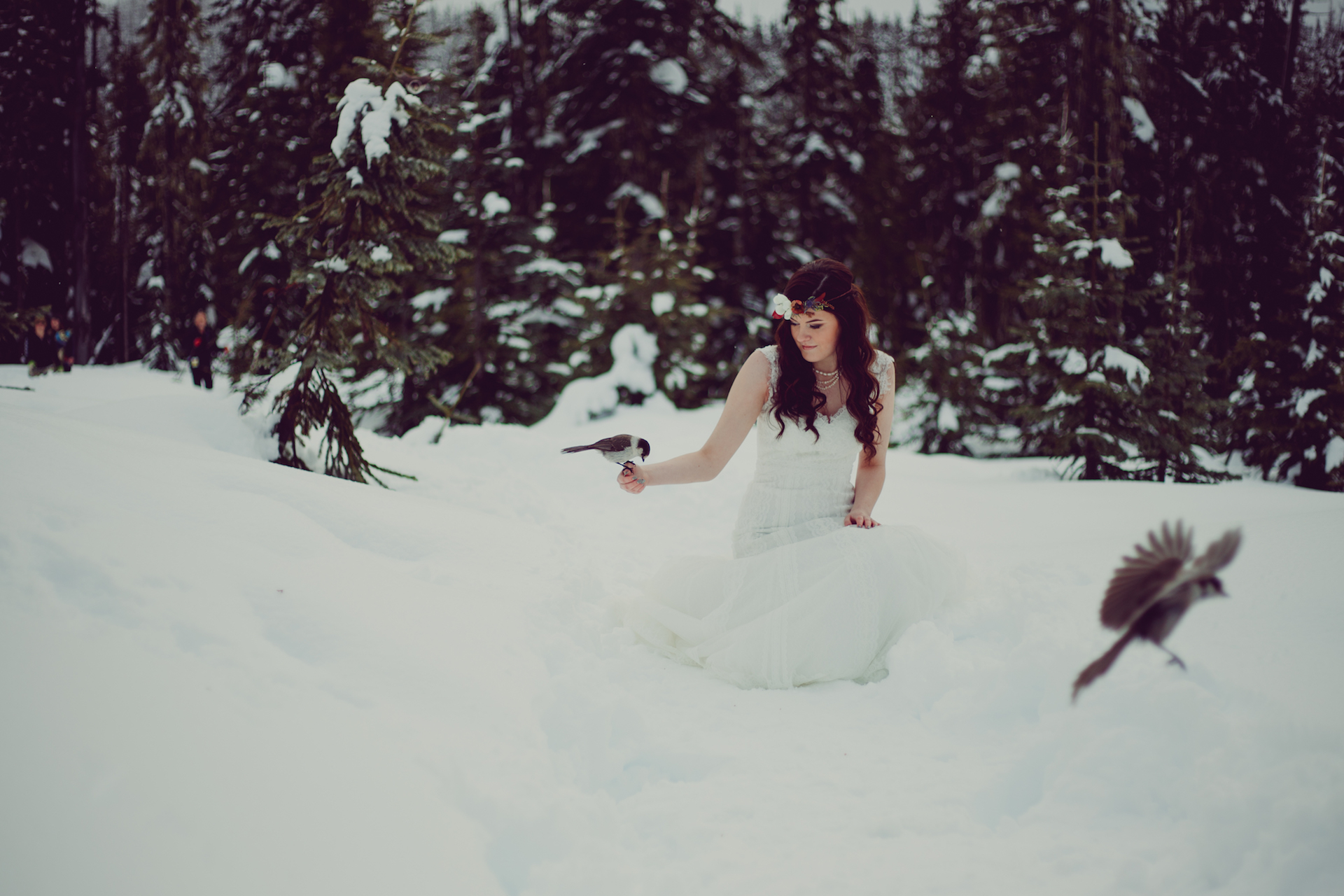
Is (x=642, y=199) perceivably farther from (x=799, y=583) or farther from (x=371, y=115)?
(x=799, y=583)

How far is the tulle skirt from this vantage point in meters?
3.07

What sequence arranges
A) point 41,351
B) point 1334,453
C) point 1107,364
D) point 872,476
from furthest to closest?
point 41,351 → point 1334,453 → point 1107,364 → point 872,476

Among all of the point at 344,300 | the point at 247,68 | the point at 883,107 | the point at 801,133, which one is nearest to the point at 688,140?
the point at 801,133

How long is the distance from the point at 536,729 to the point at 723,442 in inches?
64.2

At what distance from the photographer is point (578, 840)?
1984 mm

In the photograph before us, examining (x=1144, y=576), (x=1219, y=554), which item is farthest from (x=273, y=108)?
(x=1219, y=554)

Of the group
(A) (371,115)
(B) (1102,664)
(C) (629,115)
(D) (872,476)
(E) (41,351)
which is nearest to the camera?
(B) (1102,664)

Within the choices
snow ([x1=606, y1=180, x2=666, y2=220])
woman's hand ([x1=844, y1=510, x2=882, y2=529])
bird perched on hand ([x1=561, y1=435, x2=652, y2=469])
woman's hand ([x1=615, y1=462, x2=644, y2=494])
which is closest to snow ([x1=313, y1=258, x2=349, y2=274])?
bird perched on hand ([x1=561, y1=435, x2=652, y2=469])

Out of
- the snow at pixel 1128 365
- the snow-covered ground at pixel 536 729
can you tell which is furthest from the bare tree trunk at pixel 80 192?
the snow at pixel 1128 365

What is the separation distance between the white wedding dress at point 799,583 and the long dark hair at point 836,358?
6 cm

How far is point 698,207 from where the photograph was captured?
15.2 meters

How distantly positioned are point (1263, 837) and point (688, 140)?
56.0ft

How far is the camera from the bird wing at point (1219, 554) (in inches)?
61.2

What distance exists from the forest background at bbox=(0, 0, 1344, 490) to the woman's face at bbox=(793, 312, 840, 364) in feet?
10.6
